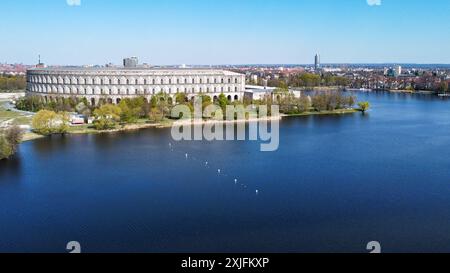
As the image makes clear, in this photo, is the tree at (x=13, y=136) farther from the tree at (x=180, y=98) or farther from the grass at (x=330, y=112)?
the grass at (x=330, y=112)

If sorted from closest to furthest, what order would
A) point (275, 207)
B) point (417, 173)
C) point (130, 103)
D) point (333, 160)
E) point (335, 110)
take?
point (275, 207) < point (417, 173) < point (333, 160) < point (130, 103) < point (335, 110)

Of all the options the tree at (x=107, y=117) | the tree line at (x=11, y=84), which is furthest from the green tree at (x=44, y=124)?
the tree line at (x=11, y=84)

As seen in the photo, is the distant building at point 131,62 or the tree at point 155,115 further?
the distant building at point 131,62

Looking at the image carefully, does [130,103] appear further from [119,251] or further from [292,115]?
[119,251]

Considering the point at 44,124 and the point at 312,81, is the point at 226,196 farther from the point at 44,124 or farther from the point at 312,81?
the point at 312,81

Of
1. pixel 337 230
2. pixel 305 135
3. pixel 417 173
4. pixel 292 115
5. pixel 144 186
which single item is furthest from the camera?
pixel 292 115

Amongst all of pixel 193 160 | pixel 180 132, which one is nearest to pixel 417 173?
pixel 193 160

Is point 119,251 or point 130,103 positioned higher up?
point 130,103
